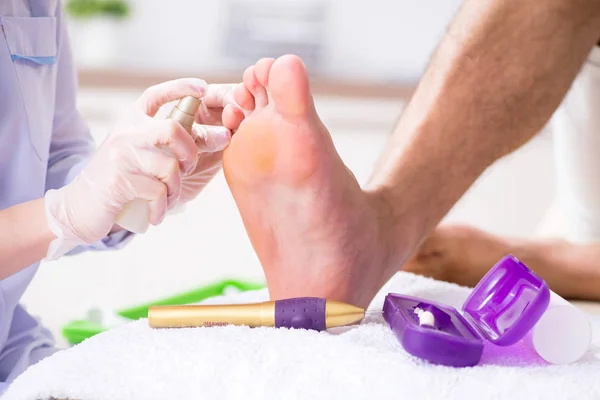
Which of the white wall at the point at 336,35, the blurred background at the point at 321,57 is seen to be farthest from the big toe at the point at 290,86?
the white wall at the point at 336,35

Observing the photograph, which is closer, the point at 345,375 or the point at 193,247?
the point at 345,375

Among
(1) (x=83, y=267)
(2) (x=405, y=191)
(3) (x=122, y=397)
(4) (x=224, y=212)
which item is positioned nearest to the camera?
(3) (x=122, y=397)

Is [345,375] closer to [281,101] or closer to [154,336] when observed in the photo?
[154,336]

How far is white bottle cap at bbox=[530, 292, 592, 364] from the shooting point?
0.58m

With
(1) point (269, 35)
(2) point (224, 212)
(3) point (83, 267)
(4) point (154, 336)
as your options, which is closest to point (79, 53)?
(1) point (269, 35)

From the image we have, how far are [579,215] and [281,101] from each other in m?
0.96

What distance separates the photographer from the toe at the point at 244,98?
0.72 m

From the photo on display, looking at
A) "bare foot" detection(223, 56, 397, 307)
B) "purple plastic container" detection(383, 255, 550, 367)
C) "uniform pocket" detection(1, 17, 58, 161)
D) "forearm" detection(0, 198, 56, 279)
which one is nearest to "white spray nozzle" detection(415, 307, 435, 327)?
"purple plastic container" detection(383, 255, 550, 367)

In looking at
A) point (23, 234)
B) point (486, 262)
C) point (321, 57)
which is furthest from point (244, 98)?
point (321, 57)

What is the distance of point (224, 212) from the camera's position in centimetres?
196

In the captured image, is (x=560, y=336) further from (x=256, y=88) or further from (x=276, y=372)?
(x=256, y=88)

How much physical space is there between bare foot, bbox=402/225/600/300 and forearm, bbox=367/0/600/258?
14cm

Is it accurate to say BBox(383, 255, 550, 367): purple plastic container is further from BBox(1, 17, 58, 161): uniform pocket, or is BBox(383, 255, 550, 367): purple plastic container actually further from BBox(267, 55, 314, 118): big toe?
BBox(1, 17, 58, 161): uniform pocket

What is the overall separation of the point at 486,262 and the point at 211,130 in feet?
1.65
